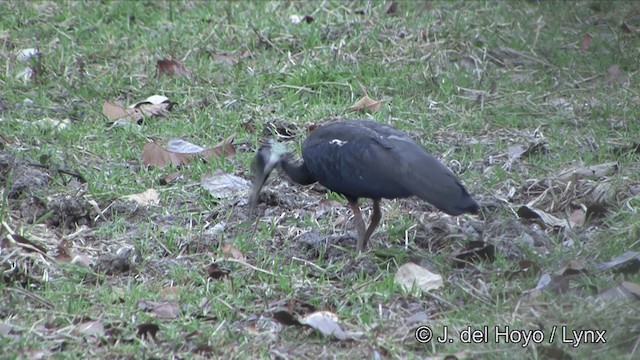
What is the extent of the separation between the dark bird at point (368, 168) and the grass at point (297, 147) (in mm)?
289

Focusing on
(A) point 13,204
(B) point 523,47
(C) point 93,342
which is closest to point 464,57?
(B) point 523,47

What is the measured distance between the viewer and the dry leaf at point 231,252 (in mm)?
5480

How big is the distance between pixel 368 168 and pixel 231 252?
0.76 m

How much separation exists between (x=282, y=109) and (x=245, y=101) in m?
0.28

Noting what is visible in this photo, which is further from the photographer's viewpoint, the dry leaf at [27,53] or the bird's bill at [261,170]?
the dry leaf at [27,53]

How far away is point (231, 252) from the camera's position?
5.50m

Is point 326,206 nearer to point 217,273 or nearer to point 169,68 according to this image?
point 217,273

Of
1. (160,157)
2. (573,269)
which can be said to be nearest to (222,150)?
(160,157)

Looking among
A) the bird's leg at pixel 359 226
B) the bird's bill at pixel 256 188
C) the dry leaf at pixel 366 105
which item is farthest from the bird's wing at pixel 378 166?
the dry leaf at pixel 366 105

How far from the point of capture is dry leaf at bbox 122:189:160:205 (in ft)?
20.3

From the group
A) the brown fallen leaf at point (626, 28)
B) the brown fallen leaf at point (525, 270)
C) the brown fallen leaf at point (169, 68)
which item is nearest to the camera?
the brown fallen leaf at point (525, 270)

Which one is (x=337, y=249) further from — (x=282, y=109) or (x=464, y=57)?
(x=464, y=57)

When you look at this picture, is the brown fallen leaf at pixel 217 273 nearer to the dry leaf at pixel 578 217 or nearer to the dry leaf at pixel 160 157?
the dry leaf at pixel 160 157

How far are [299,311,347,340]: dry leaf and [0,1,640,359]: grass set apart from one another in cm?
5
